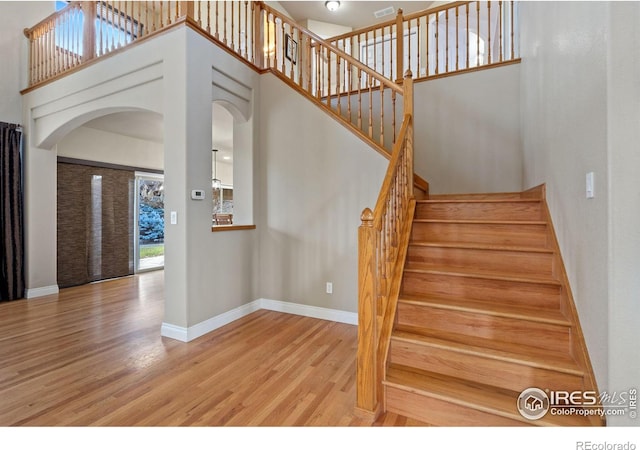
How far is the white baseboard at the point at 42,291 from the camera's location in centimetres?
437

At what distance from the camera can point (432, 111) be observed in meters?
4.18

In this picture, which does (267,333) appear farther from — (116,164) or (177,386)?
(116,164)

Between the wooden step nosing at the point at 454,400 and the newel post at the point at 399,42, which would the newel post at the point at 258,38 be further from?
the wooden step nosing at the point at 454,400

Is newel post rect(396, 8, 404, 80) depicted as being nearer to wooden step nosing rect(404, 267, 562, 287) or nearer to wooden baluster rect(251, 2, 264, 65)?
wooden baluster rect(251, 2, 264, 65)

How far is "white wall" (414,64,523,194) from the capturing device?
3771mm

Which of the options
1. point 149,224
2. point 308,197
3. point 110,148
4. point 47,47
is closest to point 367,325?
point 308,197

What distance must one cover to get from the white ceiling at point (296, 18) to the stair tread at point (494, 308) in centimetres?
394

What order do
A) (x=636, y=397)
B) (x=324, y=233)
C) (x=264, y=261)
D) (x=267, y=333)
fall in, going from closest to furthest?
(x=636, y=397)
(x=267, y=333)
(x=324, y=233)
(x=264, y=261)

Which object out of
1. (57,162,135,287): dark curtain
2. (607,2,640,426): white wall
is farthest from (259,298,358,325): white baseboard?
(57,162,135,287): dark curtain

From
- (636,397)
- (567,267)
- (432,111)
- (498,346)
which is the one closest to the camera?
(636,397)

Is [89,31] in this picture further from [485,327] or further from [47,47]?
[485,327]

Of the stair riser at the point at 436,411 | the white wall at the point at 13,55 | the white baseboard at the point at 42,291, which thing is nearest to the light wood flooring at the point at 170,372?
the stair riser at the point at 436,411
